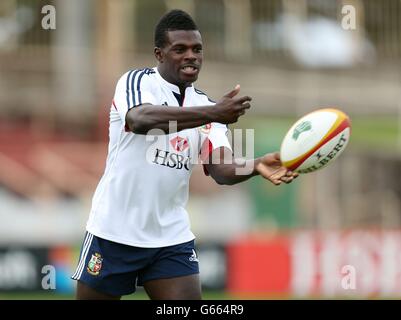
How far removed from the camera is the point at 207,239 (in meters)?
16.2

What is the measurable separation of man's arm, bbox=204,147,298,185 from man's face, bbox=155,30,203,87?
660 mm

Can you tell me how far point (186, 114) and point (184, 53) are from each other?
60 cm

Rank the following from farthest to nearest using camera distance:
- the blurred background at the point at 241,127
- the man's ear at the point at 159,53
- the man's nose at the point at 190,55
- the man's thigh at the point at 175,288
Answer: the blurred background at the point at 241,127
the man's ear at the point at 159,53
the man's thigh at the point at 175,288
the man's nose at the point at 190,55

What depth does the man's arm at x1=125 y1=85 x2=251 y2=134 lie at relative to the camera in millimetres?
6281

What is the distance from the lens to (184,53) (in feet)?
22.2

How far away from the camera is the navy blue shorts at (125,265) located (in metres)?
6.86

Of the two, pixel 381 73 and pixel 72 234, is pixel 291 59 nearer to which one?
pixel 381 73

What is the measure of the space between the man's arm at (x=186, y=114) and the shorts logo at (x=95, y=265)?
1000mm

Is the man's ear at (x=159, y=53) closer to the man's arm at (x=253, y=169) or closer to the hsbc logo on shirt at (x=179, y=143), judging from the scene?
the hsbc logo on shirt at (x=179, y=143)

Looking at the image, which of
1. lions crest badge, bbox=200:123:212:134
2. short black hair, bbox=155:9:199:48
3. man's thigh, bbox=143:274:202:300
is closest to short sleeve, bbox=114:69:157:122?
short black hair, bbox=155:9:199:48

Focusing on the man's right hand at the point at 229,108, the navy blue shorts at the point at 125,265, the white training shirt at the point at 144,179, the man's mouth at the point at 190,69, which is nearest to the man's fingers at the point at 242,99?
the man's right hand at the point at 229,108

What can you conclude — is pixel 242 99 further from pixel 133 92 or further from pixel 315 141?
pixel 133 92

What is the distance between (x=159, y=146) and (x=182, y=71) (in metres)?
0.55
